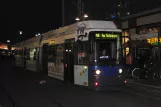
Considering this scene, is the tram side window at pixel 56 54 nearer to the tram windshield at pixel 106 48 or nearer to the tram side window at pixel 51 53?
the tram side window at pixel 51 53

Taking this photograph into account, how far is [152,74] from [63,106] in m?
10.4

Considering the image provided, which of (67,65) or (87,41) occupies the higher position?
(87,41)

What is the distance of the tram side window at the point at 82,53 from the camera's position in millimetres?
14398

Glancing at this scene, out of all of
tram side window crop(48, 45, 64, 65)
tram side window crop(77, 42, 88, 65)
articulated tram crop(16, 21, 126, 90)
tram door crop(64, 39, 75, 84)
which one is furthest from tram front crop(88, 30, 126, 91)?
tram side window crop(48, 45, 64, 65)

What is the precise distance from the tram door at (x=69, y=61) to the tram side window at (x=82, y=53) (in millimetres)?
920

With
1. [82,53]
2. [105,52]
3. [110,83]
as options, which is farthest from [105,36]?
[110,83]

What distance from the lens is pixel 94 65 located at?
1370 cm

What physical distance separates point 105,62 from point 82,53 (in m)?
1.52

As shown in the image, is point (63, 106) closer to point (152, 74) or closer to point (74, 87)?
point (74, 87)

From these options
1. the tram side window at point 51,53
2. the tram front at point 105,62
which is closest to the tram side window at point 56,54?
the tram side window at point 51,53

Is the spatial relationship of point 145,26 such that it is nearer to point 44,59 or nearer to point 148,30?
point 148,30

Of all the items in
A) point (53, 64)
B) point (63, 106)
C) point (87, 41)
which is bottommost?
point (63, 106)

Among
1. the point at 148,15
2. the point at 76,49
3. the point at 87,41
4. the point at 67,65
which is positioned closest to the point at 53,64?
the point at 67,65

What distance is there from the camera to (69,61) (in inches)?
655
